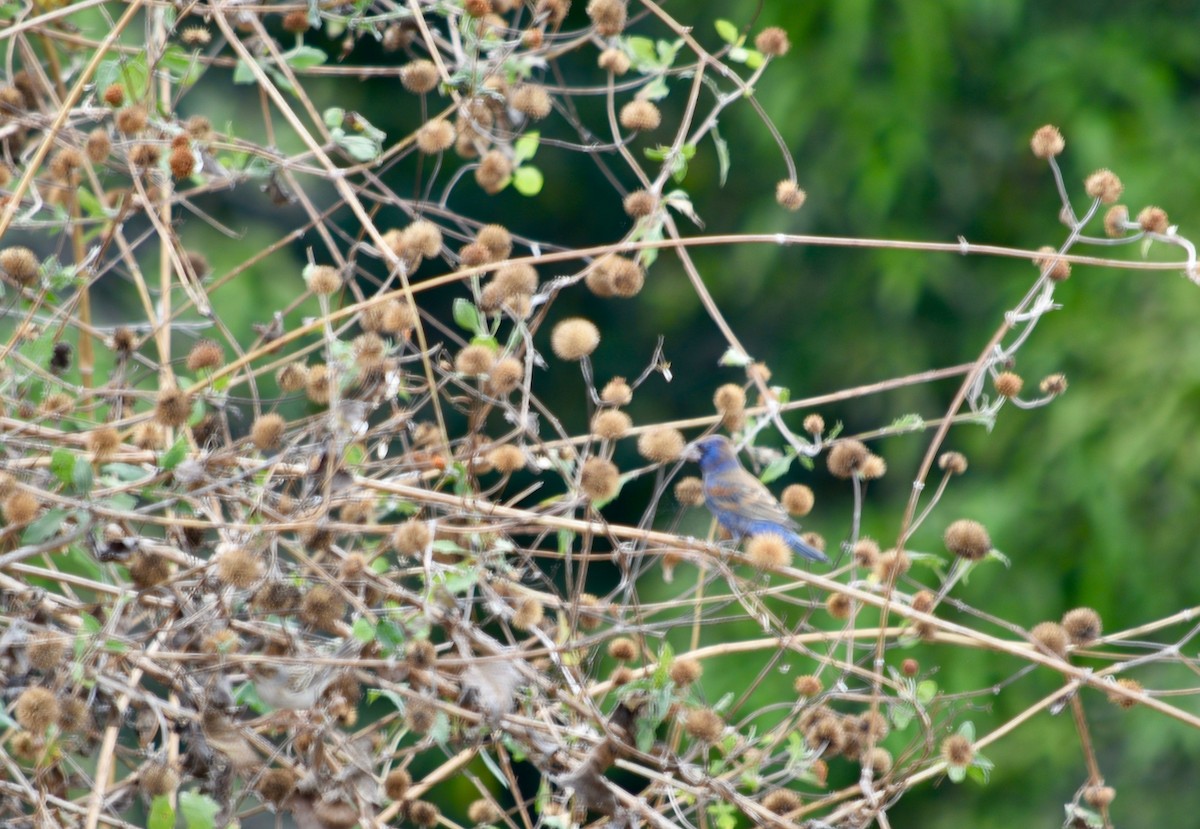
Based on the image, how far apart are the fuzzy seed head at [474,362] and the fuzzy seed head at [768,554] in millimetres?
389

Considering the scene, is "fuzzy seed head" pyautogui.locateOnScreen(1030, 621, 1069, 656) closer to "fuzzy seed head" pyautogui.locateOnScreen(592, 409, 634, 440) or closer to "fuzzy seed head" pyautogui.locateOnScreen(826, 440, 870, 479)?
"fuzzy seed head" pyautogui.locateOnScreen(826, 440, 870, 479)

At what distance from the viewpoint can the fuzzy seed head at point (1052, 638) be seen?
5.57 feet

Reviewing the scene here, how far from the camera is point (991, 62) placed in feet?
20.5

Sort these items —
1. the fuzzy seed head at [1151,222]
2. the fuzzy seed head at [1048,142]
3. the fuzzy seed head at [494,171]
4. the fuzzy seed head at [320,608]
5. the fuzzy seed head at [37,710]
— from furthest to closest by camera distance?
1. the fuzzy seed head at [494,171]
2. the fuzzy seed head at [1048,142]
3. the fuzzy seed head at [1151,222]
4. the fuzzy seed head at [320,608]
5. the fuzzy seed head at [37,710]

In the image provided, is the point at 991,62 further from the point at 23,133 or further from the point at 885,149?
the point at 23,133

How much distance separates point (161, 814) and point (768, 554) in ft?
2.45

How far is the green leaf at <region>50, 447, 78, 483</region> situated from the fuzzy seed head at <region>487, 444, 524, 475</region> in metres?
0.49

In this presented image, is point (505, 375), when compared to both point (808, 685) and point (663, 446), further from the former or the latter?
point (808, 685)

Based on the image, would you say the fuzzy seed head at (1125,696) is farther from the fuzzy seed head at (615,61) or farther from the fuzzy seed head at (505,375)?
the fuzzy seed head at (615,61)

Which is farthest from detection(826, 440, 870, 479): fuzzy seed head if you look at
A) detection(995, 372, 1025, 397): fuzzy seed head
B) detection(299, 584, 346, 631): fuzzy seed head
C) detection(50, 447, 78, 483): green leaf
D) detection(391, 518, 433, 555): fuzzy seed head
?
detection(50, 447, 78, 483): green leaf

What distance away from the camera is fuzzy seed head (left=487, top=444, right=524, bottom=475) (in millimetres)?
1764

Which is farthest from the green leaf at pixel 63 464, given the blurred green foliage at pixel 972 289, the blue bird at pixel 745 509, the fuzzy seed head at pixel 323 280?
the blurred green foliage at pixel 972 289

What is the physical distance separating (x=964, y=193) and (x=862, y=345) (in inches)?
31.0

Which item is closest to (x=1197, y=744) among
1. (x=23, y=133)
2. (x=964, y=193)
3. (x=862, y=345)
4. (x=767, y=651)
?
(x=767, y=651)
